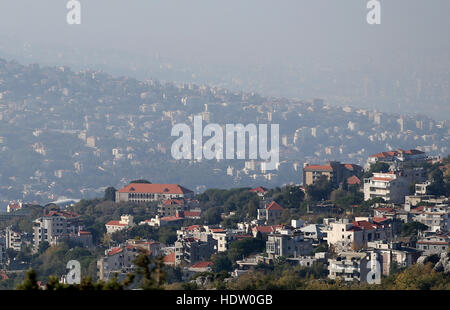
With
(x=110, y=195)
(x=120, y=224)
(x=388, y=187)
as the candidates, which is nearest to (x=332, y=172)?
(x=388, y=187)

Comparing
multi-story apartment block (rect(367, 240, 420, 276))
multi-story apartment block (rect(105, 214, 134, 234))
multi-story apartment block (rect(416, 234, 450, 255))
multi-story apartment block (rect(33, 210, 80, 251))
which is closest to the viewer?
multi-story apartment block (rect(367, 240, 420, 276))

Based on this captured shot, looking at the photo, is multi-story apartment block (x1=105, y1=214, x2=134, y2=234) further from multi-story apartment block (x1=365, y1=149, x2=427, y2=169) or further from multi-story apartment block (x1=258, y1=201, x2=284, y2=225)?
multi-story apartment block (x1=365, y1=149, x2=427, y2=169)

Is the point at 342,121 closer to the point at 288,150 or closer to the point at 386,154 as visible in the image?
the point at 288,150

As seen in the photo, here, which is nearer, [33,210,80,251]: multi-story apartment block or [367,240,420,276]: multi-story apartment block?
[367,240,420,276]: multi-story apartment block
